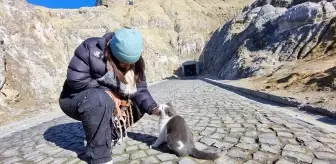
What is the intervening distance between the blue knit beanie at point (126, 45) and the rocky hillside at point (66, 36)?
7866 mm

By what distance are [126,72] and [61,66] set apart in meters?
14.7

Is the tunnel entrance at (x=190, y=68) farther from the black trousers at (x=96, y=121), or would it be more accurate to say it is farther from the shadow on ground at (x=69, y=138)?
the black trousers at (x=96, y=121)

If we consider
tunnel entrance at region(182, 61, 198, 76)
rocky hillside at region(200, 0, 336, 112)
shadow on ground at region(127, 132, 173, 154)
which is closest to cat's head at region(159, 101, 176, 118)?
shadow on ground at region(127, 132, 173, 154)

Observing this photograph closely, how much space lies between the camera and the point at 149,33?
2766 inches

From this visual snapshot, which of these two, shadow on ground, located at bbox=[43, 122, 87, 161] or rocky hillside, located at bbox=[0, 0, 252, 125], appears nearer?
shadow on ground, located at bbox=[43, 122, 87, 161]

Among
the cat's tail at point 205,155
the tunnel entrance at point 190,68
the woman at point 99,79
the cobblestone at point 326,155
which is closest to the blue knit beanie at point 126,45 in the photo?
the woman at point 99,79

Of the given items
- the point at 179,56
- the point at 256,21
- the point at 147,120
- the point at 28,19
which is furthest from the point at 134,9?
the point at 147,120

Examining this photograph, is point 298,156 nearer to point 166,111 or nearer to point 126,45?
point 166,111

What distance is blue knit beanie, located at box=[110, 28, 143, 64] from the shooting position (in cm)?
324

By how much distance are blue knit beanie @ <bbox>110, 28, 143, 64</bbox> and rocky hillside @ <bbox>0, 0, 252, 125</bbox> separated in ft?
25.8

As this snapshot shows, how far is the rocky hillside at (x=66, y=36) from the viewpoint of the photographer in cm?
1245

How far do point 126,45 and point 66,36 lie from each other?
126ft

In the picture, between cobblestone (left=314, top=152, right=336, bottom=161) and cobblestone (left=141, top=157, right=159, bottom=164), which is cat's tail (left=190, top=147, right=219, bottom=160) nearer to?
cobblestone (left=141, top=157, right=159, bottom=164)

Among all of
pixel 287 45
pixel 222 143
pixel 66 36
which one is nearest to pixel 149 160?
pixel 222 143
